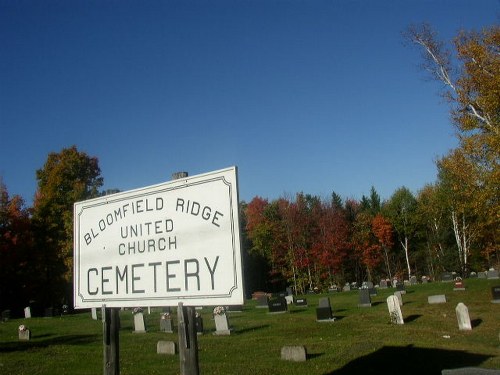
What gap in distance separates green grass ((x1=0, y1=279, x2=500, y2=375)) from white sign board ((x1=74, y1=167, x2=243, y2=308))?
7.34 m

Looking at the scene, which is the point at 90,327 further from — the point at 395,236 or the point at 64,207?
the point at 395,236

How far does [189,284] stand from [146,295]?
1.75ft

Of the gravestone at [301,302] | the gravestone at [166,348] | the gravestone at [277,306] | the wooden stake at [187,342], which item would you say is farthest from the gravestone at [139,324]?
the wooden stake at [187,342]

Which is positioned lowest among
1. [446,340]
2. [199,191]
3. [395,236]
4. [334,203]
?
[446,340]

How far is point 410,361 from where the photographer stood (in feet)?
39.9

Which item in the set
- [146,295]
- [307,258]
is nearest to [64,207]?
[307,258]

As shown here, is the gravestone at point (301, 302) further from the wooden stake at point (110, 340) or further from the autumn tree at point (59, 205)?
the wooden stake at point (110, 340)

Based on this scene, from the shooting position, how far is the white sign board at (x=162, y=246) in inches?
149

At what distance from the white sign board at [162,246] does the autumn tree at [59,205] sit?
3804 cm

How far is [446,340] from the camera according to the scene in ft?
50.2

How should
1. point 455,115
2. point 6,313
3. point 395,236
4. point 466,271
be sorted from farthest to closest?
point 395,236, point 466,271, point 6,313, point 455,115

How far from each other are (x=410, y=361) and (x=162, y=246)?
33.2 feet

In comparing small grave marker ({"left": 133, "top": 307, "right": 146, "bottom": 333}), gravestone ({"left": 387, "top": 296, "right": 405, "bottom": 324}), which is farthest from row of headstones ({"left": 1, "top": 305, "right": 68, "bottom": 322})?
gravestone ({"left": 387, "top": 296, "right": 405, "bottom": 324})

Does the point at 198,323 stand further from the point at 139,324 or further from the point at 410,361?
the point at 410,361
